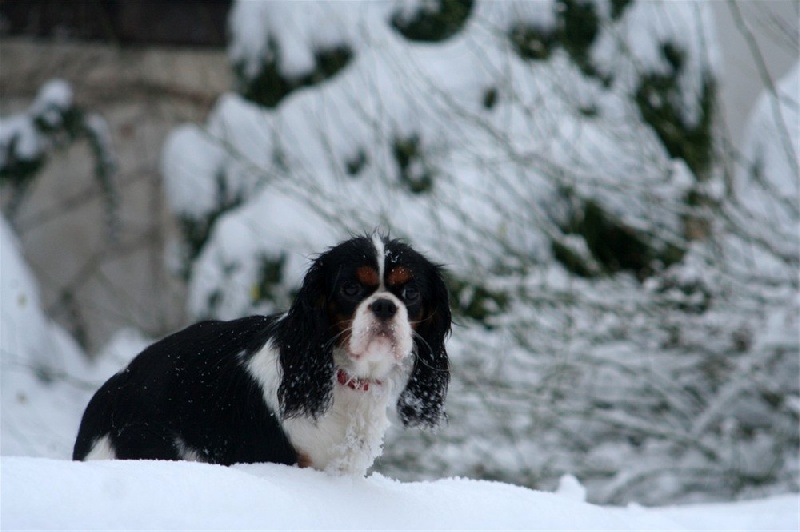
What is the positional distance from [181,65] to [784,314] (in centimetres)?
576

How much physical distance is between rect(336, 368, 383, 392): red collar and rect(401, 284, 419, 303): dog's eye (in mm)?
221

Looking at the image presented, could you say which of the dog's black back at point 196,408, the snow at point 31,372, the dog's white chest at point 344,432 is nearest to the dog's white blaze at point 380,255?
the dog's white chest at point 344,432

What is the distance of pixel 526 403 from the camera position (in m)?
4.70

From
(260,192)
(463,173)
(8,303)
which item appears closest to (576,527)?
(463,173)

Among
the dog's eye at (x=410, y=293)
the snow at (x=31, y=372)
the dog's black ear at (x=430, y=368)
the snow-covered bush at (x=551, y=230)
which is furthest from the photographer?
the snow at (x=31, y=372)

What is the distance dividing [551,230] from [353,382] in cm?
230

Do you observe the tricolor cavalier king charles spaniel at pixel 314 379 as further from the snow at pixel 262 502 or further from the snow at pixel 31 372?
the snow at pixel 31 372

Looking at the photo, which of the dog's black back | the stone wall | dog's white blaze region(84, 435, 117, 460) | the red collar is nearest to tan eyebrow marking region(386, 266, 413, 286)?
the red collar

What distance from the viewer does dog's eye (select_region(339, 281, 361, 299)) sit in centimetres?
256

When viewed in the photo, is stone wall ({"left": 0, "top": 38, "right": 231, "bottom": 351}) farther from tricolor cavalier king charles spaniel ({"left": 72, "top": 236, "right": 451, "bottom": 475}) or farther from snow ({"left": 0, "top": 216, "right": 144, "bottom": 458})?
tricolor cavalier king charles spaniel ({"left": 72, "top": 236, "right": 451, "bottom": 475})

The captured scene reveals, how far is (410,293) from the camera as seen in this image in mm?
2607

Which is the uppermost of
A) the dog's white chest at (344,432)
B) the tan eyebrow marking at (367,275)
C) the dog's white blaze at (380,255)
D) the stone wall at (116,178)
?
the dog's white blaze at (380,255)

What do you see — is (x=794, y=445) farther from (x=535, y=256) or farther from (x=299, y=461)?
(x=299, y=461)

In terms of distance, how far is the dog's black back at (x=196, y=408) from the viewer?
8.79 ft
